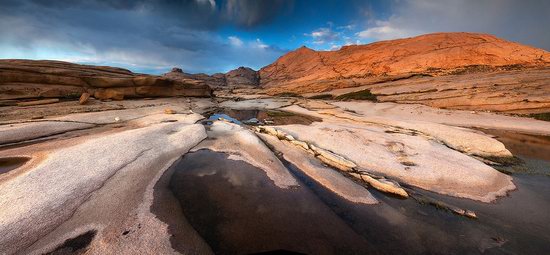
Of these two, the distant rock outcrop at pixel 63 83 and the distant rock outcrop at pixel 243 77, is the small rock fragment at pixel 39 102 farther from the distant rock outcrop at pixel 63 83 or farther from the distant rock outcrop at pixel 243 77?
the distant rock outcrop at pixel 243 77

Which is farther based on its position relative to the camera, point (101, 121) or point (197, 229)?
point (101, 121)

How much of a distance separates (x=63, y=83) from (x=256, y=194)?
28.2 metres

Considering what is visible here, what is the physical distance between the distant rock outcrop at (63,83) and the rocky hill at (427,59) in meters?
41.0

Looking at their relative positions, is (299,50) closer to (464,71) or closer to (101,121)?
(464,71)

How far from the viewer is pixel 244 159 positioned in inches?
432

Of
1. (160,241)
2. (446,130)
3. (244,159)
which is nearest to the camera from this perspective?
(160,241)

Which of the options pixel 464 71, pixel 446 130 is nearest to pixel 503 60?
pixel 464 71

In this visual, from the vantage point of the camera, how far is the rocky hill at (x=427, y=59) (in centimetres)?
5247

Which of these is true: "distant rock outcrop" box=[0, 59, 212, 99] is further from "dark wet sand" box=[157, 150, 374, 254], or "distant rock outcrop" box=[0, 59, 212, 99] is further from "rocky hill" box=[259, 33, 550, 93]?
"rocky hill" box=[259, 33, 550, 93]

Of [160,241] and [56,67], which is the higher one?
[56,67]

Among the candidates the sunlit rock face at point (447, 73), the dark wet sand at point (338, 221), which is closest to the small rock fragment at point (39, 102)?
the dark wet sand at point (338, 221)

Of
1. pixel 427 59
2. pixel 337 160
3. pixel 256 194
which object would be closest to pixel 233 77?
pixel 427 59

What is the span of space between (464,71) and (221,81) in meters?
104

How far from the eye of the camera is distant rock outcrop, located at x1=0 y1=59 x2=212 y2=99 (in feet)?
68.9
